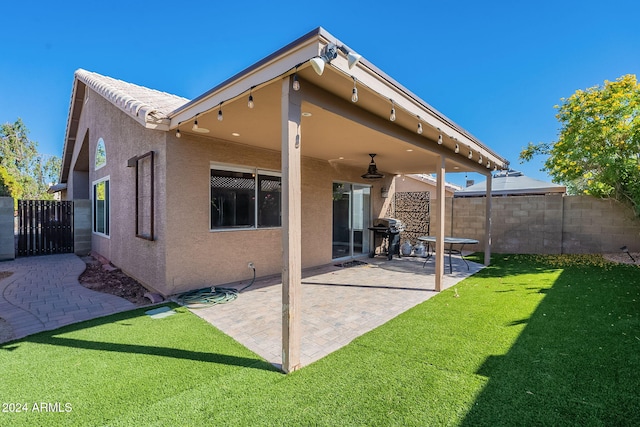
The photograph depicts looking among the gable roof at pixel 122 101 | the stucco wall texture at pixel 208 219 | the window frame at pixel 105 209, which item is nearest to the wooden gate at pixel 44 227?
the window frame at pixel 105 209

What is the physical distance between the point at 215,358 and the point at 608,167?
33.8 feet

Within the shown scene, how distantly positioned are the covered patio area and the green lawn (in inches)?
8.2

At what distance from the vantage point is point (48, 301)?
4.85m

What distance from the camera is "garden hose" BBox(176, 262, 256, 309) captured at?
4714mm

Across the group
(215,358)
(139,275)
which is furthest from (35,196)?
(215,358)

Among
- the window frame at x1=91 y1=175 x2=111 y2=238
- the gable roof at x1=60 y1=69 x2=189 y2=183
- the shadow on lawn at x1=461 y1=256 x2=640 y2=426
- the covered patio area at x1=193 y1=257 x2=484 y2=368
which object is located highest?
the gable roof at x1=60 y1=69 x2=189 y2=183

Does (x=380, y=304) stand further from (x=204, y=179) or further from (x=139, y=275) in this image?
(x=139, y=275)

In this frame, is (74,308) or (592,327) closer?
(592,327)

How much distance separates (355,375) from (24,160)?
112 feet

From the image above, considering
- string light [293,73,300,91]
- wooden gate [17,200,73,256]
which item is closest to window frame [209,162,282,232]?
string light [293,73,300,91]

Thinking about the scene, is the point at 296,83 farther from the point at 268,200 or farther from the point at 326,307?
the point at 268,200

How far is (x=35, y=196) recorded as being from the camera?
26078mm

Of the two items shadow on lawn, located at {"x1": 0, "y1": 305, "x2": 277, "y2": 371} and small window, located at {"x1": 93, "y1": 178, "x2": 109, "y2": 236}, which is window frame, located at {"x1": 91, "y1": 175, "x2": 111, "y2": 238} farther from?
shadow on lawn, located at {"x1": 0, "y1": 305, "x2": 277, "y2": 371}

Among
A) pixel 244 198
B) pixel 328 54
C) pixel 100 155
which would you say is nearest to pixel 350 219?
pixel 244 198
